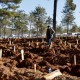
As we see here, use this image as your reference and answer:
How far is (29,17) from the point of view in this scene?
7644cm

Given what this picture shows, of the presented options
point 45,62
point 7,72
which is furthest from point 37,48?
point 7,72

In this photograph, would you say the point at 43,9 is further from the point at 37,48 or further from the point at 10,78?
the point at 10,78

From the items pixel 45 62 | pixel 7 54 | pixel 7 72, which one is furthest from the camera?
pixel 7 54

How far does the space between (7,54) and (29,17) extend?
59982 mm

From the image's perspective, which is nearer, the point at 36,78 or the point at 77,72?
the point at 36,78

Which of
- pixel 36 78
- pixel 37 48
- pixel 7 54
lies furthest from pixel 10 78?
pixel 37 48

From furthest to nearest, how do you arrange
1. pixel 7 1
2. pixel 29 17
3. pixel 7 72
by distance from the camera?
pixel 29 17 → pixel 7 1 → pixel 7 72

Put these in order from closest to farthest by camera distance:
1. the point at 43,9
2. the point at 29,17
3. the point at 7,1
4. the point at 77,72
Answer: the point at 77,72
the point at 7,1
the point at 43,9
the point at 29,17

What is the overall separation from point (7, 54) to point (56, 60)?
4.00 meters

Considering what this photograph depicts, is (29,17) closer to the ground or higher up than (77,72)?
higher up

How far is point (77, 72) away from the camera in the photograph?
11.0 m

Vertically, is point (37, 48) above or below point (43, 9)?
below

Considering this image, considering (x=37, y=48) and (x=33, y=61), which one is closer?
(x=33, y=61)

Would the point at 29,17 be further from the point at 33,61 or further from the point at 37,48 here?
the point at 33,61
